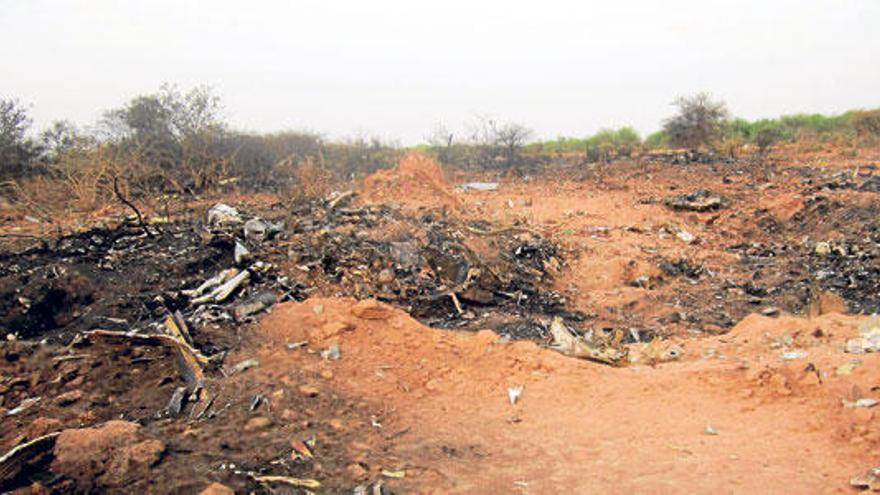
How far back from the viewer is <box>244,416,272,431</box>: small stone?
326 cm

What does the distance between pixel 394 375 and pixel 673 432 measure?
1.82m

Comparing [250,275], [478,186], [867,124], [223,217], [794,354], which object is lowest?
[794,354]

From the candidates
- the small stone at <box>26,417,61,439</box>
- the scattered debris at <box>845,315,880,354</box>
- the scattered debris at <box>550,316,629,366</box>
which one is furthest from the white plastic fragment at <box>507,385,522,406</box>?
the small stone at <box>26,417,61,439</box>

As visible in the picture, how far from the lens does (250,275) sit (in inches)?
213

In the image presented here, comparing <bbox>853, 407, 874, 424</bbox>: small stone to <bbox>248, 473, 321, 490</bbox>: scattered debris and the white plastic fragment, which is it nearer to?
the white plastic fragment

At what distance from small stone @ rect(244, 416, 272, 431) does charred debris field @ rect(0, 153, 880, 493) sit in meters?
0.01

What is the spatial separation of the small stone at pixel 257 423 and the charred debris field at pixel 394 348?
13mm

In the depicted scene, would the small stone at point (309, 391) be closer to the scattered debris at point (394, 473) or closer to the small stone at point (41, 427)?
the scattered debris at point (394, 473)

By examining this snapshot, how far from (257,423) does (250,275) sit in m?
2.34

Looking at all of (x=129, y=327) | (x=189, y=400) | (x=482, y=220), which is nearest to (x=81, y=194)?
(x=129, y=327)

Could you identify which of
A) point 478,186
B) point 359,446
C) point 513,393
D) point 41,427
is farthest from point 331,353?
point 478,186

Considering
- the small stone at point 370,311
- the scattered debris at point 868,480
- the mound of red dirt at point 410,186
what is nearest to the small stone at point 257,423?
the small stone at point 370,311

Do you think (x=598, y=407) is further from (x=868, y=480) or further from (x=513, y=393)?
(x=868, y=480)

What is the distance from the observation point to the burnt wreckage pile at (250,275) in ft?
16.3
